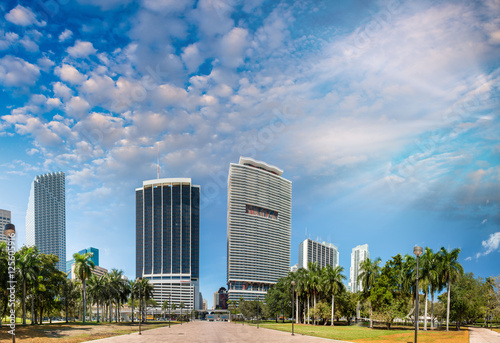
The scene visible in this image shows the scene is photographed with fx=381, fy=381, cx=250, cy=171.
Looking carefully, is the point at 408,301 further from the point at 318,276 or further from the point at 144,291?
the point at 144,291

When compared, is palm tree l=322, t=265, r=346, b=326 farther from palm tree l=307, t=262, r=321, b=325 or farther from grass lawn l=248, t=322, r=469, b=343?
grass lawn l=248, t=322, r=469, b=343

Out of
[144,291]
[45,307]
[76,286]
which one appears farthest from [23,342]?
[144,291]

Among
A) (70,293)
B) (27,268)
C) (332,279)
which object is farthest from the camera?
(70,293)

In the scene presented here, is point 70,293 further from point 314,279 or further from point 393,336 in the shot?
point 393,336

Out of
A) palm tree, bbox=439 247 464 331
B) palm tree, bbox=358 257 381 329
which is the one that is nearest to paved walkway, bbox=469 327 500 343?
palm tree, bbox=439 247 464 331

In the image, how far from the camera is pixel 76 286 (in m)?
90.9

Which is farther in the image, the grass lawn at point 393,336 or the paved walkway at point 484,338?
the paved walkway at point 484,338

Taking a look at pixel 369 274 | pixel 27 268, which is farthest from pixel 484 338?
pixel 27 268

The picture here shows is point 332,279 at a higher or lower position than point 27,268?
lower

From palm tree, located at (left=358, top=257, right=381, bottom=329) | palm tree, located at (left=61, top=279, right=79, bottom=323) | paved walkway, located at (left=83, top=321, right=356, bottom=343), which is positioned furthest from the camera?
palm tree, located at (left=61, top=279, right=79, bottom=323)

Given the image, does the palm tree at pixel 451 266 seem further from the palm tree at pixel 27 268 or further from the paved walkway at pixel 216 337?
the palm tree at pixel 27 268

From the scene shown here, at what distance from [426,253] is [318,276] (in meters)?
29.8

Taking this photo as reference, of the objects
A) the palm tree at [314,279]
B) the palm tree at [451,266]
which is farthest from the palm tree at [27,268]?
the palm tree at [451,266]

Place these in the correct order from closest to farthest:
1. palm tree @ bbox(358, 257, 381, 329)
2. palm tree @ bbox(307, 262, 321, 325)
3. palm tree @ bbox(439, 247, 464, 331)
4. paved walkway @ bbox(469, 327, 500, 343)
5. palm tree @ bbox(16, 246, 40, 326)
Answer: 1. paved walkway @ bbox(469, 327, 500, 343)
2. palm tree @ bbox(16, 246, 40, 326)
3. palm tree @ bbox(439, 247, 464, 331)
4. palm tree @ bbox(358, 257, 381, 329)
5. palm tree @ bbox(307, 262, 321, 325)
